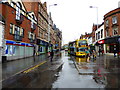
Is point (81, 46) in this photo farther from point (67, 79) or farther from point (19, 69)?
point (67, 79)

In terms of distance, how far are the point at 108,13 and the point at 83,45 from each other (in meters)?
15.4

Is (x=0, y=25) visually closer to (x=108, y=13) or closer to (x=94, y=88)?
(x=94, y=88)

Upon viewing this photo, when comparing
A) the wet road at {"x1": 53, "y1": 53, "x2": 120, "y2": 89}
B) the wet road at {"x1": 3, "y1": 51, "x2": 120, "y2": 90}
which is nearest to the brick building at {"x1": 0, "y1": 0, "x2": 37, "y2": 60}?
the wet road at {"x1": 3, "y1": 51, "x2": 120, "y2": 90}

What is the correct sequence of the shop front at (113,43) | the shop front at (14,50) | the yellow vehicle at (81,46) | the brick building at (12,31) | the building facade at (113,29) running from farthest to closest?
1. the building facade at (113,29)
2. the shop front at (113,43)
3. the yellow vehicle at (81,46)
4. the shop front at (14,50)
5. the brick building at (12,31)

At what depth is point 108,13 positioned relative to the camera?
32094 mm

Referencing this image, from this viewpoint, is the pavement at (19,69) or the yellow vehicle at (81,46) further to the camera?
A: the yellow vehicle at (81,46)

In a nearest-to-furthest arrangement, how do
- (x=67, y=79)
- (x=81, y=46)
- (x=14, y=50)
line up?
(x=67, y=79) → (x=14, y=50) → (x=81, y=46)

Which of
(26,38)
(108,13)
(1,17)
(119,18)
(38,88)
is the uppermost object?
(108,13)

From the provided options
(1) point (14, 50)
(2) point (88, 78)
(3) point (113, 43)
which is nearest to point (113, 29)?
(3) point (113, 43)

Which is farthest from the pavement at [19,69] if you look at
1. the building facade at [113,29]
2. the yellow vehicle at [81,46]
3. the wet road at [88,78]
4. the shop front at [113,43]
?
the building facade at [113,29]

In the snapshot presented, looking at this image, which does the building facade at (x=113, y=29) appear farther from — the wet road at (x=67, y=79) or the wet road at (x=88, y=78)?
the wet road at (x=67, y=79)

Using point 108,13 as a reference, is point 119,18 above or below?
below

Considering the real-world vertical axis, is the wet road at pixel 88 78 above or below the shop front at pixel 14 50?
below

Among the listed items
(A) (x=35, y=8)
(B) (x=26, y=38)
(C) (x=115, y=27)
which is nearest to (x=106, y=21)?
(C) (x=115, y=27)
